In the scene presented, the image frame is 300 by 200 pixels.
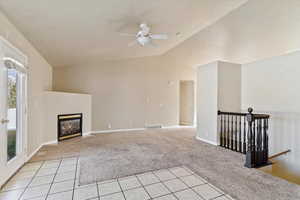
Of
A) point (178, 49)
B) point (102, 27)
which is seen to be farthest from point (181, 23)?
point (178, 49)

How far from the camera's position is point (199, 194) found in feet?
6.46

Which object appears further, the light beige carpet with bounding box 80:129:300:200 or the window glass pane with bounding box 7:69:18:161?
the window glass pane with bounding box 7:69:18:161

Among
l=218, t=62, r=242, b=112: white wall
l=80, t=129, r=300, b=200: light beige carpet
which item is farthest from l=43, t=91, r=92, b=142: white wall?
l=218, t=62, r=242, b=112: white wall

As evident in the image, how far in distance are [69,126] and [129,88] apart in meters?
2.75

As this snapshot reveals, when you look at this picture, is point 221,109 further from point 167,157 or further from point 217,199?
point 217,199

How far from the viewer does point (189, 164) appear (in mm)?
2902

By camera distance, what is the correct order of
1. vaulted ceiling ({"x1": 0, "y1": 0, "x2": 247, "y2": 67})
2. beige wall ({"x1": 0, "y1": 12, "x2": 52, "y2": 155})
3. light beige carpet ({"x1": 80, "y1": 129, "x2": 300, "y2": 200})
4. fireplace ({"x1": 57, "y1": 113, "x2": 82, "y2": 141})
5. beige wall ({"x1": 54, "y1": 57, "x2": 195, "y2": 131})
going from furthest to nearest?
beige wall ({"x1": 54, "y1": 57, "x2": 195, "y2": 131}) < fireplace ({"x1": 57, "y1": 113, "x2": 82, "y2": 141}) < beige wall ({"x1": 0, "y1": 12, "x2": 52, "y2": 155}) < vaulted ceiling ({"x1": 0, "y1": 0, "x2": 247, "y2": 67}) < light beige carpet ({"x1": 80, "y1": 129, "x2": 300, "y2": 200})

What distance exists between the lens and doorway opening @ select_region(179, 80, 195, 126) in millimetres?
7846

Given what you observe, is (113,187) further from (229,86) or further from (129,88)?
(129,88)

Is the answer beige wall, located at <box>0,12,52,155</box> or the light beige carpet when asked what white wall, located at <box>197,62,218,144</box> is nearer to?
the light beige carpet

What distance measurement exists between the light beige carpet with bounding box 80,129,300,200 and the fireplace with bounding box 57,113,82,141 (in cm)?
93

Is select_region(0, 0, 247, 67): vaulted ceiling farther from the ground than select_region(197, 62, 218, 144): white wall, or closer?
farther from the ground

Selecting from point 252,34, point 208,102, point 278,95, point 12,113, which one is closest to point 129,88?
point 208,102

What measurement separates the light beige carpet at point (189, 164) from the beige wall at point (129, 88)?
6.27 feet
